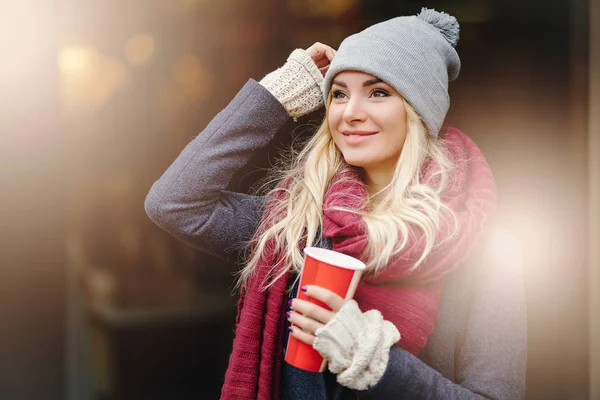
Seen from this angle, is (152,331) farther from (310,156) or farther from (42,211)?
(310,156)

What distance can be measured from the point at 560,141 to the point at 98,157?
1780mm

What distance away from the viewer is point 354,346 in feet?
4.42

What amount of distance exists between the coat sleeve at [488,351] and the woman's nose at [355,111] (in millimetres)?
491

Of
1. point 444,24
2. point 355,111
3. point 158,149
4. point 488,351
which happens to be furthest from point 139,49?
point 488,351

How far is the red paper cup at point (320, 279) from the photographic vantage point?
1.34 metres

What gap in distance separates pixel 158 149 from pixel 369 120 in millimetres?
1042

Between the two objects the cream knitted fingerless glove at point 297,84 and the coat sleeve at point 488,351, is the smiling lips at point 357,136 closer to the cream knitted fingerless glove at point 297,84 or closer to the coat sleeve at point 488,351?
the cream knitted fingerless glove at point 297,84

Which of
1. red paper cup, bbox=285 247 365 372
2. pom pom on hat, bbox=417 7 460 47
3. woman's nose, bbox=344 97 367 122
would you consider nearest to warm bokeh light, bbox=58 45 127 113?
woman's nose, bbox=344 97 367 122

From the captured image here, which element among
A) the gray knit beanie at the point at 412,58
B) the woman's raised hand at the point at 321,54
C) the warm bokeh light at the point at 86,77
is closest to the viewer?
the gray knit beanie at the point at 412,58

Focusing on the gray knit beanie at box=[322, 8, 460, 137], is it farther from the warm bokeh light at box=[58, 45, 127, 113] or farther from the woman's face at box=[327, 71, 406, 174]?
the warm bokeh light at box=[58, 45, 127, 113]

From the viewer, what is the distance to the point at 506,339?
154 centimetres

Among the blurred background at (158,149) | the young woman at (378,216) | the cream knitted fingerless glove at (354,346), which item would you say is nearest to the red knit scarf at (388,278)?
the young woman at (378,216)

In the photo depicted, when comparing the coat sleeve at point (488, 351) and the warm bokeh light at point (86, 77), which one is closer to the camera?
the coat sleeve at point (488, 351)


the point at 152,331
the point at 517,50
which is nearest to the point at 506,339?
the point at 517,50
